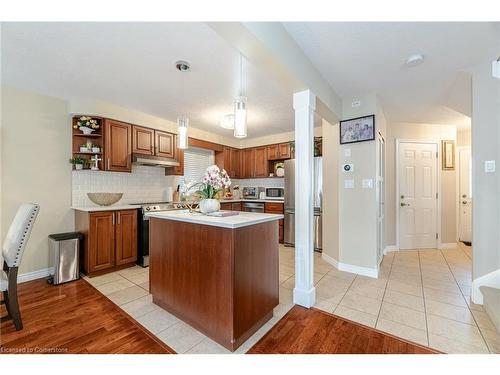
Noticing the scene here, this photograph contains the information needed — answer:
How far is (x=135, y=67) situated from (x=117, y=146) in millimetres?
1516

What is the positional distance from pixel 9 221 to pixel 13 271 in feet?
4.70

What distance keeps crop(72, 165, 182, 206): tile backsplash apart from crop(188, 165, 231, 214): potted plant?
7.69ft

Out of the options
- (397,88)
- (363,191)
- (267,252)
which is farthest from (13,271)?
(397,88)

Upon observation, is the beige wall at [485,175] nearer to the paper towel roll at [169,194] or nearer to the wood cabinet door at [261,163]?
the wood cabinet door at [261,163]

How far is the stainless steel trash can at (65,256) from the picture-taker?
2.78 metres

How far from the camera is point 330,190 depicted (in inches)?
139

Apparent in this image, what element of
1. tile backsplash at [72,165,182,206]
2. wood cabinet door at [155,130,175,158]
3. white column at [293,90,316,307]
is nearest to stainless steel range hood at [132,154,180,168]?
wood cabinet door at [155,130,175,158]

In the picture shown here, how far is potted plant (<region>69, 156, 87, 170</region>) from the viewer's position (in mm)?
3201

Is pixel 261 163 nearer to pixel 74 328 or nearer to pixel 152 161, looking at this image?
pixel 152 161

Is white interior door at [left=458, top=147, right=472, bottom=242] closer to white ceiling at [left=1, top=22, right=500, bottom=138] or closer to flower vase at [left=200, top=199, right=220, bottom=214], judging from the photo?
white ceiling at [left=1, top=22, right=500, bottom=138]

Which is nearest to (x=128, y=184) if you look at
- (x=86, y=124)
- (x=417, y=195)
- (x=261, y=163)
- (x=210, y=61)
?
(x=86, y=124)

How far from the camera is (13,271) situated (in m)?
1.85

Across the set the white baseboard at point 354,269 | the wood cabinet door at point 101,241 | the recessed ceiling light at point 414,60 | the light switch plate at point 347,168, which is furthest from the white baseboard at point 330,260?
the wood cabinet door at point 101,241

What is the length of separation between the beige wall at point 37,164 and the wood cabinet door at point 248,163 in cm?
349
